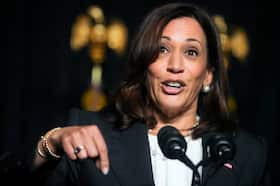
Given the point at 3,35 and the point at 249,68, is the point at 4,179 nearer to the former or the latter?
the point at 3,35

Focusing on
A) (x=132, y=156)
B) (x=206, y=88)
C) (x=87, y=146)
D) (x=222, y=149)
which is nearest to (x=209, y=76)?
(x=206, y=88)

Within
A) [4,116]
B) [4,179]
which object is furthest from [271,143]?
[4,179]

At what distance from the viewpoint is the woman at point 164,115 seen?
153 cm

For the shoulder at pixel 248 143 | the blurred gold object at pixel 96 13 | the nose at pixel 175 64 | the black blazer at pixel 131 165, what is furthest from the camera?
the blurred gold object at pixel 96 13

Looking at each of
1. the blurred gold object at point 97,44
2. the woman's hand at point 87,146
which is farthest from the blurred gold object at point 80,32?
the woman's hand at point 87,146

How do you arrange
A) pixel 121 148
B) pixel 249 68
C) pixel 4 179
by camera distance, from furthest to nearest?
pixel 249 68 < pixel 121 148 < pixel 4 179

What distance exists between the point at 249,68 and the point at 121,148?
2849 millimetres

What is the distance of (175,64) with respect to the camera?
1608mm

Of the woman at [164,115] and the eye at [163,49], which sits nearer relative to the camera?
the woman at [164,115]

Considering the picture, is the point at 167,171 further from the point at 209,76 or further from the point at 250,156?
the point at 209,76

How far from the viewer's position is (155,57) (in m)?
1.66

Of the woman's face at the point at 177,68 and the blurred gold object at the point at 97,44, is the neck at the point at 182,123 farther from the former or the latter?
the blurred gold object at the point at 97,44

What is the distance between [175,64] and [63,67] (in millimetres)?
2475

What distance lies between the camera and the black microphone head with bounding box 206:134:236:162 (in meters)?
1.26
